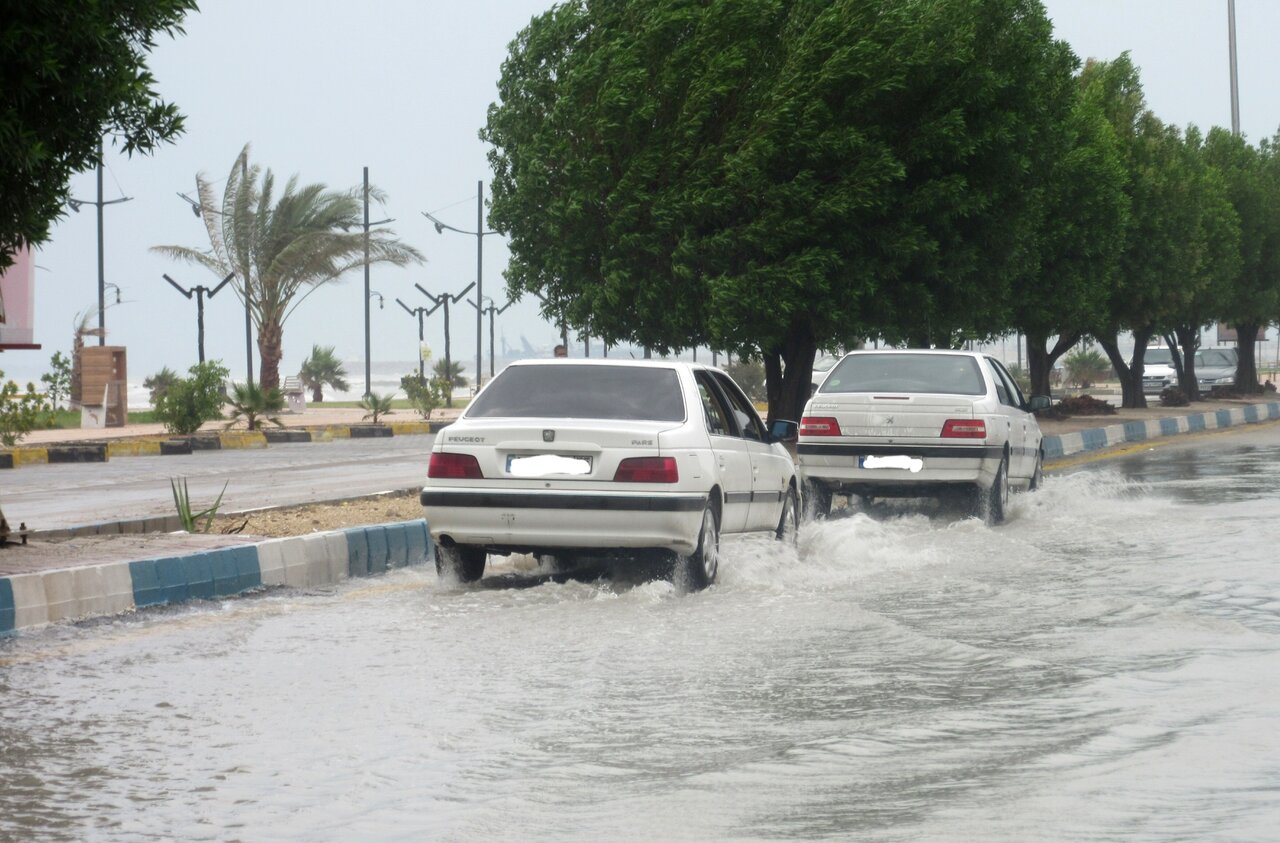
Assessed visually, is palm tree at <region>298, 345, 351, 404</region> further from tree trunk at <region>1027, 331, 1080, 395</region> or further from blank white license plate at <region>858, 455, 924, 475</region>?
blank white license plate at <region>858, 455, 924, 475</region>

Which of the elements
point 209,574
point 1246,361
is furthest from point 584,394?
point 1246,361

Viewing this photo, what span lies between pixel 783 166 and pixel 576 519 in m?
14.4

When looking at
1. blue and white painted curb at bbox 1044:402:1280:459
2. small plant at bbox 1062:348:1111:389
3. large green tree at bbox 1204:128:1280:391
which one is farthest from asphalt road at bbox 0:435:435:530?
small plant at bbox 1062:348:1111:389

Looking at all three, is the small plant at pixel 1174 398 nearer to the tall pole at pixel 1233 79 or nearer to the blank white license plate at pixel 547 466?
the tall pole at pixel 1233 79

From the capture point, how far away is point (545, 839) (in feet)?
15.4

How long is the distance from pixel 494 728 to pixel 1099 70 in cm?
3353

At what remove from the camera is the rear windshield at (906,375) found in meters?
15.1

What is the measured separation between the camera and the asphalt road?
16.1m

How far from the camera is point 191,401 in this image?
2945cm

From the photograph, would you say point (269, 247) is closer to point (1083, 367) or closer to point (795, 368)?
point (795, 368)

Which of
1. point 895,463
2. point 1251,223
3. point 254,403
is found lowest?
point 895,463

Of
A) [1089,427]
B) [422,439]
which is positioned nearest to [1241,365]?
[1089,427]

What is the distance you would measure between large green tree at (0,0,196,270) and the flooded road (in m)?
2.56

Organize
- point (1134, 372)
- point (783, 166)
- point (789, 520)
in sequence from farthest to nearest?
point (1134, 372), point (783, 166), point (789, 520)
